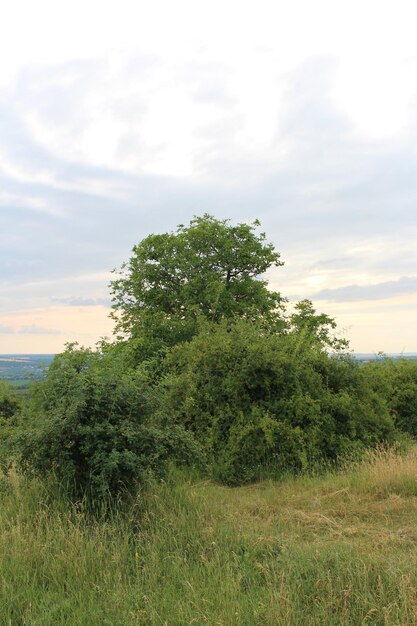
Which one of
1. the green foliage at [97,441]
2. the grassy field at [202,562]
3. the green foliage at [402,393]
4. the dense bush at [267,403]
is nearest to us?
the grassy field at [202,562]

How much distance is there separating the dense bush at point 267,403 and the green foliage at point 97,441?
9.25 ft

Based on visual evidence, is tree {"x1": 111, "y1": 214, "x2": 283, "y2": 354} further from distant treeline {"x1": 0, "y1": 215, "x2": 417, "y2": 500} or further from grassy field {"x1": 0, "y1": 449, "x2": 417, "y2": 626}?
grassy field {"x1": 0, "y1": 449, "x2": 417, "y2": 626}

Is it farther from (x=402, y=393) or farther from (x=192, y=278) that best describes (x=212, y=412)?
(x=192, y=278)

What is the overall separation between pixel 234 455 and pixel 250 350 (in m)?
2.08

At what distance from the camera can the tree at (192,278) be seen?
23.4 m

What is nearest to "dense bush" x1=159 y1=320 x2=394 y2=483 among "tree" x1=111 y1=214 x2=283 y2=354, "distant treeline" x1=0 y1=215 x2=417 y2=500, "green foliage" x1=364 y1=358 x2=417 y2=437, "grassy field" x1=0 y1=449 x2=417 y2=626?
"distant treeline" x1=0 y1=215 x2=417 y2=500

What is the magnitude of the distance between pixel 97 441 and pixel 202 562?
190cm

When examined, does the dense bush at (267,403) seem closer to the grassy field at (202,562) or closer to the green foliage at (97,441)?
the grassy field at (202,562)

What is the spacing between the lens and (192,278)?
2417 centimetres

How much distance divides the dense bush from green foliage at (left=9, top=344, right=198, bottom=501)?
2.82 metres

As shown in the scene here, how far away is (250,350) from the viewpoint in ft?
33.1

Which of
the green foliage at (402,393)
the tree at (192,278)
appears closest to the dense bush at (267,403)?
the green foliage at (402,393)

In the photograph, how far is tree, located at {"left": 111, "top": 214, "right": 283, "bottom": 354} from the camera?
23.4 metres

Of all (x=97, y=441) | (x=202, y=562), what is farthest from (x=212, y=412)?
(x=202, y=562)
